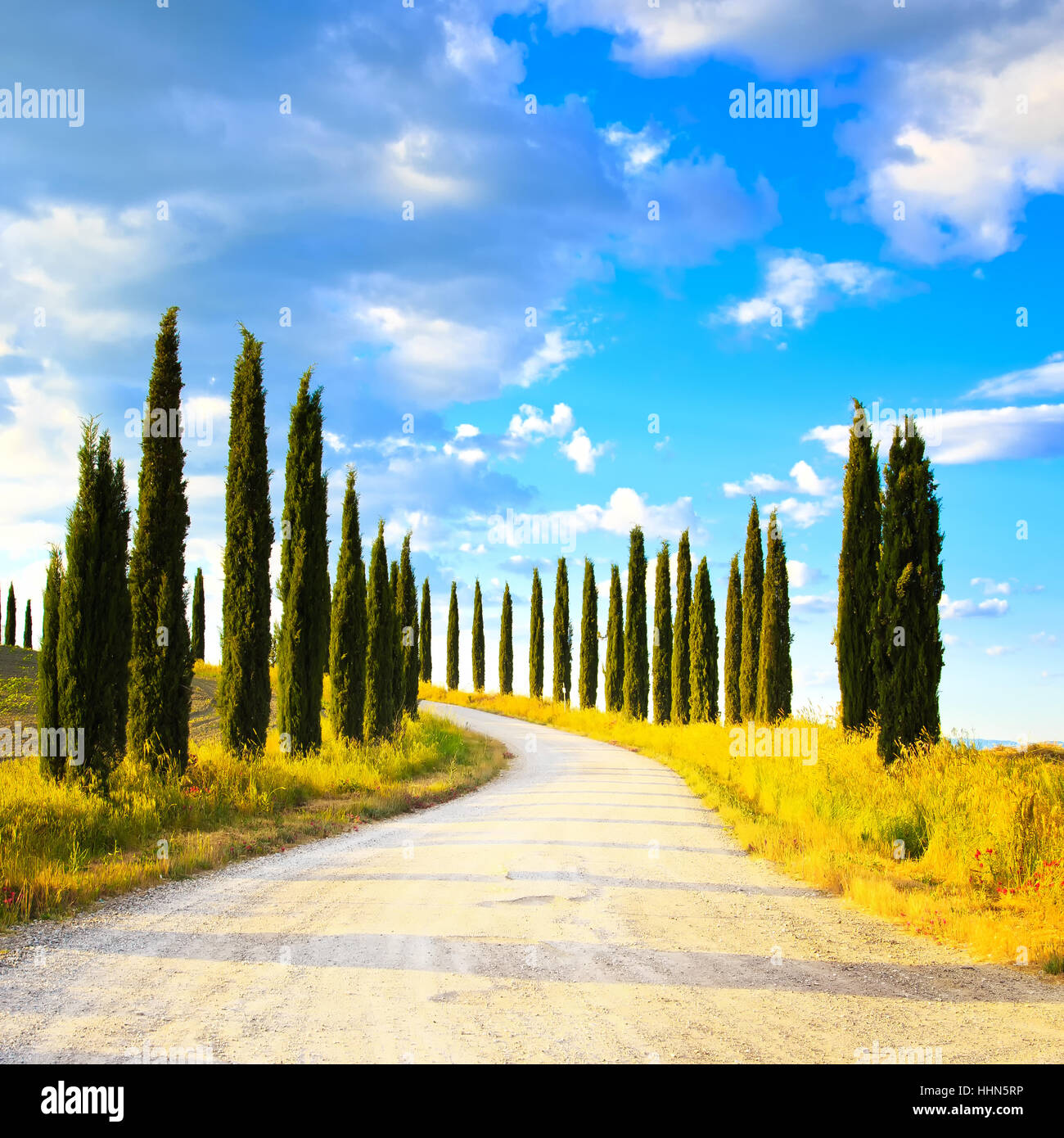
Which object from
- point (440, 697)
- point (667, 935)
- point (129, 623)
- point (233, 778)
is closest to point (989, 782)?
point (667, 935)

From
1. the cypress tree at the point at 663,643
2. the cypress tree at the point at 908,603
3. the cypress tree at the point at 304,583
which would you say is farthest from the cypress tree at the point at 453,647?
the cypress tree at the point at 908,603

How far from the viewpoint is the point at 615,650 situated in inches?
1842

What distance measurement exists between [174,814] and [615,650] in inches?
1446

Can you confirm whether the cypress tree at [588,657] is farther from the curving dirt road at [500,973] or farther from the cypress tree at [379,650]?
the curving dirt road at [500,973]

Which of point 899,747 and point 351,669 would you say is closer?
point 899,747

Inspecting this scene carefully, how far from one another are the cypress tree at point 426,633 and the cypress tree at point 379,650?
3437 cm

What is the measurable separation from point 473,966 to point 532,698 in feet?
150

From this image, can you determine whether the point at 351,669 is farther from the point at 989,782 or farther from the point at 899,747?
the point at 989,782

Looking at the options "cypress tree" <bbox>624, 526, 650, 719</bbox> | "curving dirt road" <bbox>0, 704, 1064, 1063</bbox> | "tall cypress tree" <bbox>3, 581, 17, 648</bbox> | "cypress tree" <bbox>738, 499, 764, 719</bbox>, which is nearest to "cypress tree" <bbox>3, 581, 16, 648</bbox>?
"tall cypress tree" <bbox>3, 581, 17, 648</bbox>

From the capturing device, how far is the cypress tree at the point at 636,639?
4188 cm

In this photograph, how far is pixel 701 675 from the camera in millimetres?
37031

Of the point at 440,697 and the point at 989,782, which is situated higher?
the point at 989,782

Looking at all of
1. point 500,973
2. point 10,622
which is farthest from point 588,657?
point 10,622
